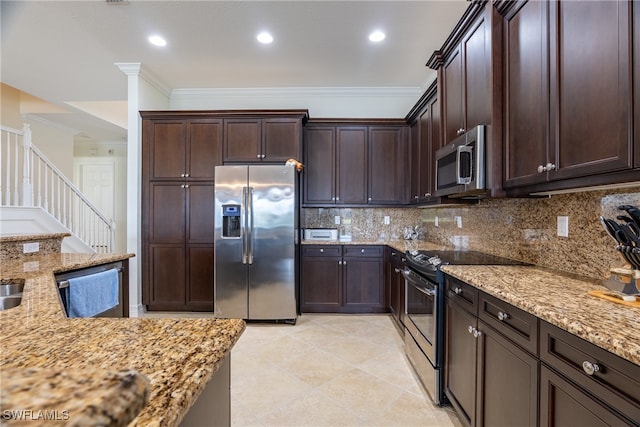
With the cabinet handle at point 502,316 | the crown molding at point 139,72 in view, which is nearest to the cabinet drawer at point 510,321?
the cabinet handle at point 502,316

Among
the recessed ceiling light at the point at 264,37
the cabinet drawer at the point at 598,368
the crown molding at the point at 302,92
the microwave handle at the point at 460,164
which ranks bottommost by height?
the cabinet drawer at the point at 598,368

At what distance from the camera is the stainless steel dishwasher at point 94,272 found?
1.76m

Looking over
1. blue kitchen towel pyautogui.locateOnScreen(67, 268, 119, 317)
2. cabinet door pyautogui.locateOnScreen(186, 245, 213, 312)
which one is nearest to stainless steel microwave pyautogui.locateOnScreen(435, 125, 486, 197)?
blue kitchen towel pyautogui.locateOnScreen(67, 268, 119, 317)

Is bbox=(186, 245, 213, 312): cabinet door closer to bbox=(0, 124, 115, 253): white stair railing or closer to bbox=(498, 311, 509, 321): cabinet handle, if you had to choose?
bbox=(0, 124, 115, 253): white stair railing

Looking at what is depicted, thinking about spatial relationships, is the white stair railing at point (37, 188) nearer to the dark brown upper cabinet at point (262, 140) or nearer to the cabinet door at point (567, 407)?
the dark brown upper cabinet at point (262, 140)

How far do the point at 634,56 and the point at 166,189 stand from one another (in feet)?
13.2

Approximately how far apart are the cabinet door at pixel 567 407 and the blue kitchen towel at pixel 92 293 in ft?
7.68

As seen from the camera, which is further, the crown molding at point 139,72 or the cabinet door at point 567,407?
the crown molding at point 139,72

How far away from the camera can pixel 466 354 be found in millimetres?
1666

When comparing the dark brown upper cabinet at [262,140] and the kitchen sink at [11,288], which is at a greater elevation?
the dark brown upper cabinet at [262,140]

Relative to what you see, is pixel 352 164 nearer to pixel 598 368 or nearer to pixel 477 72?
pixel 477 72

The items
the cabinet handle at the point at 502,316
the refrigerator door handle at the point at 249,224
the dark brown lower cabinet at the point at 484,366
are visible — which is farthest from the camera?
the refrigerator door handle at the point at 249,224

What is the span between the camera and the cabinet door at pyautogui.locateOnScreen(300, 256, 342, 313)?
374 cm

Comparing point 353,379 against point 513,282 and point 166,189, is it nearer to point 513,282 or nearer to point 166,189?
point 513,282
